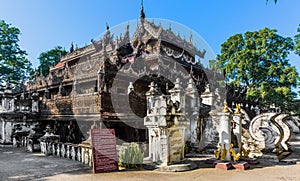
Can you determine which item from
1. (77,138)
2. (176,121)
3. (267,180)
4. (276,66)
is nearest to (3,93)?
(77,138)

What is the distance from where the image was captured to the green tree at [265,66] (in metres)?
22.6

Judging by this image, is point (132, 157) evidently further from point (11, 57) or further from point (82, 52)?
point (11, 57)


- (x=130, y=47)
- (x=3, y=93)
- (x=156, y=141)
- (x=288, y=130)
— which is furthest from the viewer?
(x=130, y=47)

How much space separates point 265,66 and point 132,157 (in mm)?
19126

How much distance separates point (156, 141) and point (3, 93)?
14.2 m

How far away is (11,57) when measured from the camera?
3155 centimetres

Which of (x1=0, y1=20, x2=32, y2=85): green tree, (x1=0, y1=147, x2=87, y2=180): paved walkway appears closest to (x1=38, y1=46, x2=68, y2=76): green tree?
(x1=0, y1=20, x2=32, y2=85): green tree

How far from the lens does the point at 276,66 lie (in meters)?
22.9

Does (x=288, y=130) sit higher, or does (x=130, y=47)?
(x=130, y=47)

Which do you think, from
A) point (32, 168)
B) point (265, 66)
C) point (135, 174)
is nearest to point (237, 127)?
point (135, 174)

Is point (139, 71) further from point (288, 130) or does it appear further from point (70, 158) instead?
point (288, 130)

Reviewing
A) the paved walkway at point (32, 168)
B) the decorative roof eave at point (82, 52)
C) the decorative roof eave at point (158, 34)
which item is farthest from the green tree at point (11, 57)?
the paved walkway at point (32, 168)

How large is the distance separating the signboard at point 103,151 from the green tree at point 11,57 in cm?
2678

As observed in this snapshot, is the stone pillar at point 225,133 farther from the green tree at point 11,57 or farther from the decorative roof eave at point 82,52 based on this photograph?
the green tree at point 11,57
